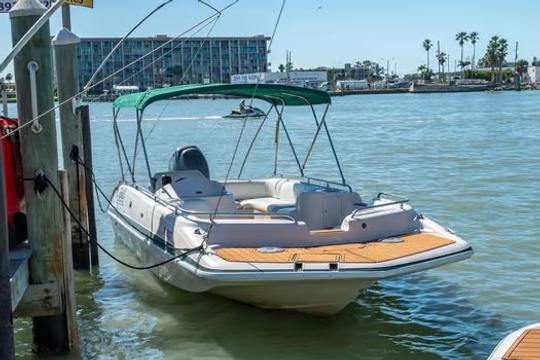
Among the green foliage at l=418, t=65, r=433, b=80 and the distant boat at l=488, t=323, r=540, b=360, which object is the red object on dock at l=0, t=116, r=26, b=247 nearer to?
the distant boat at l=488, t=323, r=540, b=360

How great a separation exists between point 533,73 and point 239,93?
597 ft

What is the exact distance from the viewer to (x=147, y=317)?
9.24 m

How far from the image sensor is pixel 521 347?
18.0 feet

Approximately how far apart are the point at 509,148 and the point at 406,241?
23779mm

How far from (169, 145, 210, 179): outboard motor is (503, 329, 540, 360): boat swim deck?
676 centimetres

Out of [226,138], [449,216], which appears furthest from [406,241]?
[226,138]

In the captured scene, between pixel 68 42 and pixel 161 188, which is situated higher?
pixel 68 42

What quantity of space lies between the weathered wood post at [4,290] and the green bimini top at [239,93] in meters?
4.93

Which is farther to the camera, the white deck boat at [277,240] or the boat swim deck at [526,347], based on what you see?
the white deck boat at [277,240]

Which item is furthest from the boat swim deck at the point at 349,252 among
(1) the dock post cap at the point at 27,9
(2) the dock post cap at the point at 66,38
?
(2) the dock post cap at the point at 66,38

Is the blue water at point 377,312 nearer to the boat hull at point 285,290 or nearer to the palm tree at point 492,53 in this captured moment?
the boat hull at point 285,290

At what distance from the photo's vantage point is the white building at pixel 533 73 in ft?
586

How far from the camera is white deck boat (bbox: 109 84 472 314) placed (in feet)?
24.8

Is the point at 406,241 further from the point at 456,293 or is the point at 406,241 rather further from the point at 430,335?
the point at 456,293
